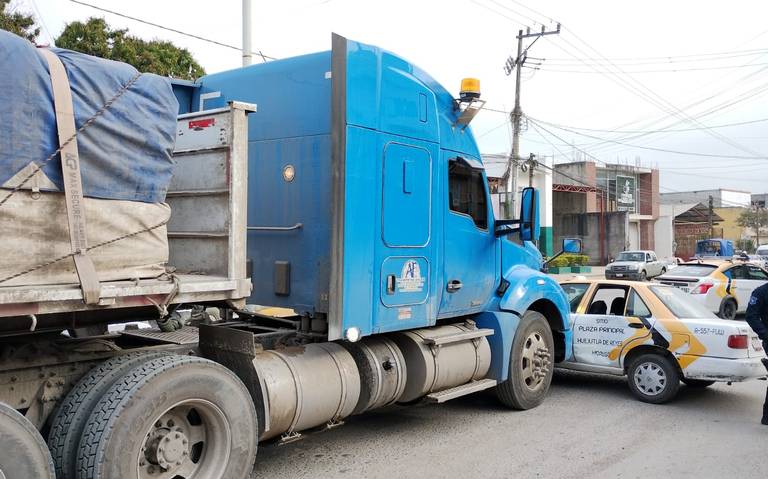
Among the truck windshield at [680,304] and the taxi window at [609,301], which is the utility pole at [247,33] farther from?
the truck windshield at [680,304]

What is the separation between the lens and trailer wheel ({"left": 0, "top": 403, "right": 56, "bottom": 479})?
2.85 m

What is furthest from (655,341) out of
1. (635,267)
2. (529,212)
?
(635,267)

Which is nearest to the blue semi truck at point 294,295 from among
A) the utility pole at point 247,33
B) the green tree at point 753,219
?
the utility pole at point 247,33

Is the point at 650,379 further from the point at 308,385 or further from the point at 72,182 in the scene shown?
the point at 72,182

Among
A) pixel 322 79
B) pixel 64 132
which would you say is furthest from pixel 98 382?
pixel 322 79

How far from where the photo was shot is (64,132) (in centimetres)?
308

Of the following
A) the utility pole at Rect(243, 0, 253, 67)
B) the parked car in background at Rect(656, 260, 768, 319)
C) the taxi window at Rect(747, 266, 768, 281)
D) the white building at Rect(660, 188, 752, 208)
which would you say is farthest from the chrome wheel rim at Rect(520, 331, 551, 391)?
the white building at Rect(660, 188, 752, 208)

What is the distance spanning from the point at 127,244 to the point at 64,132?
62 centimetres

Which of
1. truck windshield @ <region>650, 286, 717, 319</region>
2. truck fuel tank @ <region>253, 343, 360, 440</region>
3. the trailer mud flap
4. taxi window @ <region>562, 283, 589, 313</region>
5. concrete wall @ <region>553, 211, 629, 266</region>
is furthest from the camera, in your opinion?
concrete wall @ <region>553, 211, 629, 266</region>

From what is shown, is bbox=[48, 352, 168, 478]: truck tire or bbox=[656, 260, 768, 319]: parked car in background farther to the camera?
bbox=[656, 260, 768, 319]: parked car in background

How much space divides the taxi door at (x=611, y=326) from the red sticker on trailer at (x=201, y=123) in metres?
5.43

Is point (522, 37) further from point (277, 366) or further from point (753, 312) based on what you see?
point (277, 366)

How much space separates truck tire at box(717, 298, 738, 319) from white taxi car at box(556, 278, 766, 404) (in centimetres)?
805

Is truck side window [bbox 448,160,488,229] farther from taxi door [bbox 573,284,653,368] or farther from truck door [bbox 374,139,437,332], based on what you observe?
taxi door [bbox 573,284,653,368]
